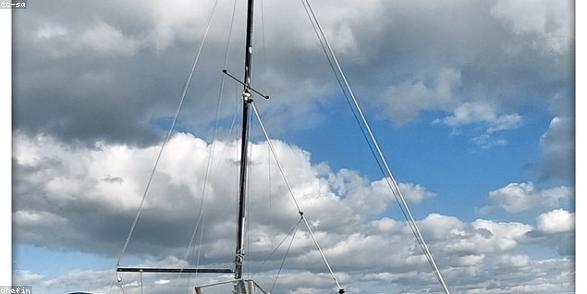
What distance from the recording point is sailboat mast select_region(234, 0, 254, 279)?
35656mm

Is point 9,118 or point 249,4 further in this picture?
point 249,4

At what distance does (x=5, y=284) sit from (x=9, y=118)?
12.1 ft

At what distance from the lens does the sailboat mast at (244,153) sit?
117 ft

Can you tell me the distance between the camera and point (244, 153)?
37438 millimetres

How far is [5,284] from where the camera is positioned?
1595cm
